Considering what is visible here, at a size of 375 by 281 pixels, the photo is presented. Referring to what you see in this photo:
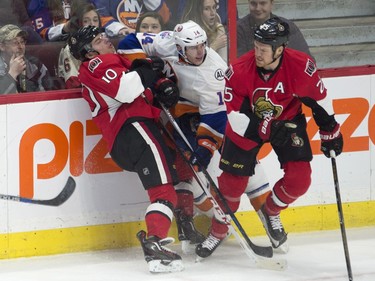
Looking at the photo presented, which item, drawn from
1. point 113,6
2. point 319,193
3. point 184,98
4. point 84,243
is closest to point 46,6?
point 113,6

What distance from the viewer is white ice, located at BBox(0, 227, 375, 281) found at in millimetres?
5406

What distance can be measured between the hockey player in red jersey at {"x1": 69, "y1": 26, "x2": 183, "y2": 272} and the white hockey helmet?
159 mm

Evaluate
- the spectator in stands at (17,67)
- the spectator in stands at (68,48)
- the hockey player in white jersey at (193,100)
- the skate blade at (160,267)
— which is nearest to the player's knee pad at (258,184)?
the hockey player in white jersey at (193,100)

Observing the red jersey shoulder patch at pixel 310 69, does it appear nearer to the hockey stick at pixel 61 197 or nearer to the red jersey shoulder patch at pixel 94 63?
the red jersey shoulder patch at pixel 94 63

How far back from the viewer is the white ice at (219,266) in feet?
17.7

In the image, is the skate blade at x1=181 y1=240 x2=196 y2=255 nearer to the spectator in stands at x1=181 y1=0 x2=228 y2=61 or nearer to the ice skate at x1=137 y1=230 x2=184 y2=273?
the ice skate at x1=137 y1=230 x2=184 y2=273

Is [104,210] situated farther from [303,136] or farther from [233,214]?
[303,136]

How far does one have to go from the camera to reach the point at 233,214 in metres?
5.69

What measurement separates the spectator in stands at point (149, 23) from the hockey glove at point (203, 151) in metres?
0.63

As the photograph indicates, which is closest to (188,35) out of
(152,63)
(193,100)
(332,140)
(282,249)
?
(152,63)

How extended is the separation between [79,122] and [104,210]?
459mm

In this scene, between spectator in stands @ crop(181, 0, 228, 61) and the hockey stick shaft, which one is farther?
spectator in stands @ crop(181, 0, 228, 61)

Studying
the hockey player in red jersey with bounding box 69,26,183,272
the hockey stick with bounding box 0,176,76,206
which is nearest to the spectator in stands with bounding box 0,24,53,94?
the hockey player in red jersey with bounding box 69,26,183,272

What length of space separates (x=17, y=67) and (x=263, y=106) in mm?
1214
